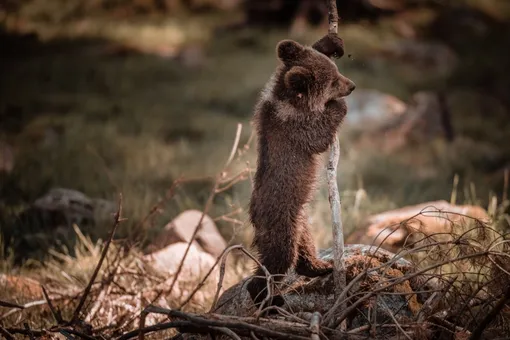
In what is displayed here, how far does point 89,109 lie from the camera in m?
10.0

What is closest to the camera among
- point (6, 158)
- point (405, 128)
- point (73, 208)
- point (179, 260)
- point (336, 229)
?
point (336, 229)

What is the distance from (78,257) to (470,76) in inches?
335

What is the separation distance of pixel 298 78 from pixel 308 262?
37.5 inches

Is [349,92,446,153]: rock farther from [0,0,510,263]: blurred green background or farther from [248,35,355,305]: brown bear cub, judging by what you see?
[248,35,355,305]: brown bear cub

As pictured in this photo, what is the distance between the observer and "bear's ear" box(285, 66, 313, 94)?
3.17 metres

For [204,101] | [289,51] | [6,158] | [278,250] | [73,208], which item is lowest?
[6,158]

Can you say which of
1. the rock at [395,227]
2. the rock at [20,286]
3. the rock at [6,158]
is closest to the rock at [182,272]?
the rock at [20,286]

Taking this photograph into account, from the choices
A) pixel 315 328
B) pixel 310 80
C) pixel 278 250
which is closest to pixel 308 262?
pixel 278 250

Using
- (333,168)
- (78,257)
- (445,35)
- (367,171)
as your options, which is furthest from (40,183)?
(445,35)

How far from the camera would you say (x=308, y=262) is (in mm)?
3314

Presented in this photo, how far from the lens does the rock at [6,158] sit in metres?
7.42

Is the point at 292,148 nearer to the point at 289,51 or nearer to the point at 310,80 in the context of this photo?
the point at 310,80

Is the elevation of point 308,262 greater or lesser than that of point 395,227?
greater

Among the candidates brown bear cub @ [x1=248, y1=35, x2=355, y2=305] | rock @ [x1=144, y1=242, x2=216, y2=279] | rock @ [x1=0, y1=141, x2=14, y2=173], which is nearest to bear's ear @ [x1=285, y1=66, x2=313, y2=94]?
brown bear cub @ [x1=248, y1=35, x2=355, y2=305]
